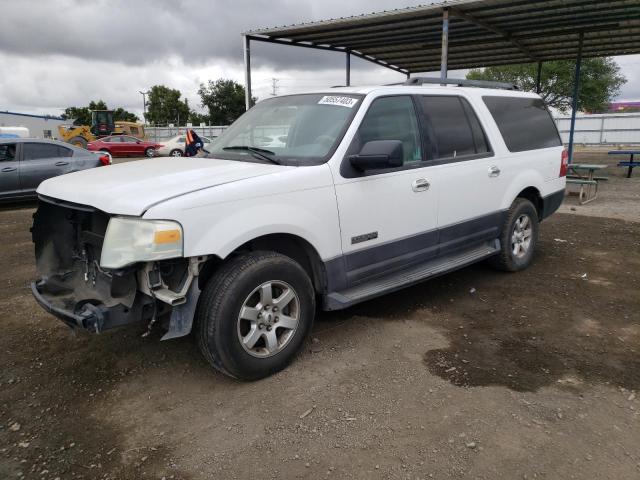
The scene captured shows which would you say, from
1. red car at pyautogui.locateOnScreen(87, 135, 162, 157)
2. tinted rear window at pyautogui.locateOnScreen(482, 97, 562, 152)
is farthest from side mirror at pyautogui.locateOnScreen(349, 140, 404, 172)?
red car at pyautogui.locateOnScreen(87, 135, 162, 157)

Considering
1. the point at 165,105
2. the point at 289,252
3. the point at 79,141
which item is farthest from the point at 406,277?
the point at 165,105

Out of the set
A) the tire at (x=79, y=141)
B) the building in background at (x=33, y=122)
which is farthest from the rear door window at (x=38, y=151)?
the building in background at (x=33, y=122)

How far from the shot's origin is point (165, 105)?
65.7 metres

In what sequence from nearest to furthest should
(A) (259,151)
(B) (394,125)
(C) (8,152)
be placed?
(A) (259,151) → (B) (394,125) → (C) (8,152)

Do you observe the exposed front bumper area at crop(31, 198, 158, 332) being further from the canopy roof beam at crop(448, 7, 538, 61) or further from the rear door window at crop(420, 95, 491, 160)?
the canopy roof beam at crop(448, 7, 538, 61)

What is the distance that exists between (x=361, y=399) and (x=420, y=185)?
6.00ft

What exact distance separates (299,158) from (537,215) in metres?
3.41

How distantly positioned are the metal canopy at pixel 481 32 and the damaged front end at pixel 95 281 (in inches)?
367

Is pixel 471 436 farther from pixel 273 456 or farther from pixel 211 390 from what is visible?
pixel 211 390

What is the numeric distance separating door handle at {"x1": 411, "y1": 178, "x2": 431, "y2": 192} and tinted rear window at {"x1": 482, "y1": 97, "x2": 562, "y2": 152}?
4.76 feet

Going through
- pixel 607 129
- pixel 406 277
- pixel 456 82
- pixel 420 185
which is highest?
pixel 456 82

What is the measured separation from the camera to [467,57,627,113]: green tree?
117 feet

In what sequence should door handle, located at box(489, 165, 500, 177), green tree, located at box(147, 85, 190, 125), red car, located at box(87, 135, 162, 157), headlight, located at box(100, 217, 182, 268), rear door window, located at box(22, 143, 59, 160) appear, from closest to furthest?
1. headlight, located at box(100, 217, 182, 268)
2. door handle, located at box(489, 165, 500, 177)
3. rear door window, located at box(22, 143, 59, 160)
4. red car, located at box(87, 135, 162, 157)
5. green tree, located at box(147, 85, 190, 125)

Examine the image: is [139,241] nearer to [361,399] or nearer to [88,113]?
[361,399]
